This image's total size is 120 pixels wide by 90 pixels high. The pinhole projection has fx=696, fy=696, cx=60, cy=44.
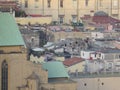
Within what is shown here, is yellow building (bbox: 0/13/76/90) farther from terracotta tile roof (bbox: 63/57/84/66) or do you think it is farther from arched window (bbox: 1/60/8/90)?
terracotta tile roof (bbox: 63/57/84/66)

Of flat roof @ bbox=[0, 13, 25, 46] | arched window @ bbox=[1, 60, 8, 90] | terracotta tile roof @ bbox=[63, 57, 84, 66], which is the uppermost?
flat roof @ bbox=[0, 13, 25, 46]

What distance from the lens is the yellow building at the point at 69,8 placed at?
217 ft

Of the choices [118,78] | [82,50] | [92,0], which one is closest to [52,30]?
[82,50]

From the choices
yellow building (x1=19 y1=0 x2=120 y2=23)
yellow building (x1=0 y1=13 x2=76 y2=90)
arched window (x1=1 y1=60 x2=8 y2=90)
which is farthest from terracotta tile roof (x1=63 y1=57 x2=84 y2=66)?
yellow building (x1=19 y1=0 x2=120 y2=23)

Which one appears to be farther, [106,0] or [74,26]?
[106,0]

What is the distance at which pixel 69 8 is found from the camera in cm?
6750

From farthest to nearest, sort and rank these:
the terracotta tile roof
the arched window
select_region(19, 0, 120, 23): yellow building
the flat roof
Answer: select_region(19, 0, 120, 23): yellow building
the terracotta tile roof
the flat roof
the arched window

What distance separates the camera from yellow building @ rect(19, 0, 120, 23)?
217 feet

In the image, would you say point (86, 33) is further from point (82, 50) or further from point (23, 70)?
point (23, 70)

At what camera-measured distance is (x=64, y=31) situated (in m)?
53.5

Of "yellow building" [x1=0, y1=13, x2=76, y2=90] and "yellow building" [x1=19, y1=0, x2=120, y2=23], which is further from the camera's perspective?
"yellow building" [x1=19, y1=0, x2=120, y2=23]

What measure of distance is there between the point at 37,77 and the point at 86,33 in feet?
81.2

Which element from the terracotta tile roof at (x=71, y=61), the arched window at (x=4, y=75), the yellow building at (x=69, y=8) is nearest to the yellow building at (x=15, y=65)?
the arched window at (x=4, y=75)

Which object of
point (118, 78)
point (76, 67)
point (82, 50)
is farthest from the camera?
point (82, 50)
